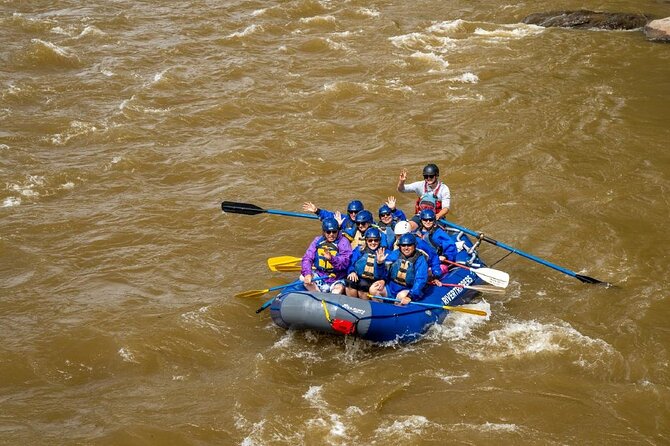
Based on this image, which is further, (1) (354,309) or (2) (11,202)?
(2) (11,202)

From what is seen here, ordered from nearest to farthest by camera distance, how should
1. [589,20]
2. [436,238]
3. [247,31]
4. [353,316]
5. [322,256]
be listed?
[353,316] < [322,256] < [436,238] < [589,20] < [247,31]

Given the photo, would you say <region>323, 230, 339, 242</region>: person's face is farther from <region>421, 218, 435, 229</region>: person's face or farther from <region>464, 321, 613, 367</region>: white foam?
<region>464, 321, 613, 367</region>: white foam

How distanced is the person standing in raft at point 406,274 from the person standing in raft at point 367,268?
4.4 inches

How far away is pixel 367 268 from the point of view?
823cm

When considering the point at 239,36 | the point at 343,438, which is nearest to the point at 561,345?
the point at 343,438

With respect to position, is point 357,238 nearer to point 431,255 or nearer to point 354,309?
point 431,255

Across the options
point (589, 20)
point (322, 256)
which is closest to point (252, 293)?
point (322, 256)

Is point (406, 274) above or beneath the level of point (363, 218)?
beneath

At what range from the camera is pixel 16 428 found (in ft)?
22.9

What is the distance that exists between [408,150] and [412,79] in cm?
367

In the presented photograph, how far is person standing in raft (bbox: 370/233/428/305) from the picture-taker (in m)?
8.07

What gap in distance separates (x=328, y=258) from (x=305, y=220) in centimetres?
272

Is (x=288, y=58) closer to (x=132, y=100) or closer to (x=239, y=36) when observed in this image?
(x=239, y=36)

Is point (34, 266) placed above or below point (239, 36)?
below
